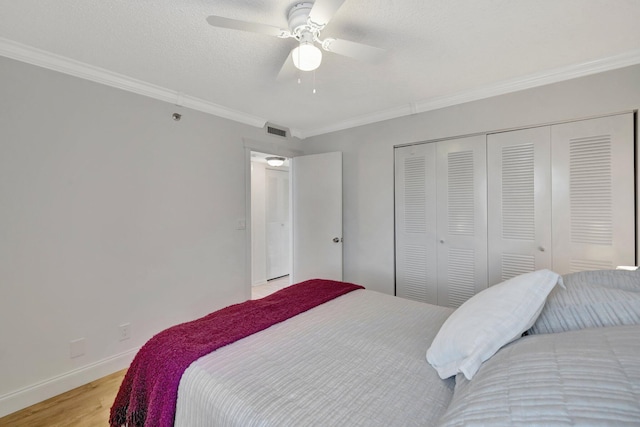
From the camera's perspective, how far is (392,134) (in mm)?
3174

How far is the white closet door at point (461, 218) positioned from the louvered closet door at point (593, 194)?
54 centimetres

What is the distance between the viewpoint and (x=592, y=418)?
0.48 m

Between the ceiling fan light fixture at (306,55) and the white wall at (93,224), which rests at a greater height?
the ceiling fan light fixture at (306,55)

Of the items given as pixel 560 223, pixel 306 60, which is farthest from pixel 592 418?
pixel 560 223

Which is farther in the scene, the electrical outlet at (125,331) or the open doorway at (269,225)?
the open doorway at (269,225)

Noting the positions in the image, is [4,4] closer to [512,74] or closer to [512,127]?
[512,74]

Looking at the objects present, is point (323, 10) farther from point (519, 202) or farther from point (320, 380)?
point (519, 202)

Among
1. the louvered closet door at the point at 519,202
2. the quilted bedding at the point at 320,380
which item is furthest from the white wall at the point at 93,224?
the louvered closet door at the point at 519,202

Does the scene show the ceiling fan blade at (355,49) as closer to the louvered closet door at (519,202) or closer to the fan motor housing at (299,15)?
the fan motor housing at (299,15)

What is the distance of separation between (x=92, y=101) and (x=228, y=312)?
77.8 inches

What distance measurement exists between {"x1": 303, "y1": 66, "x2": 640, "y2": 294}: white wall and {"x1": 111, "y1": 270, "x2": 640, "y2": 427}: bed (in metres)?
1.70

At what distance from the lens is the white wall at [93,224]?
73.6 inches

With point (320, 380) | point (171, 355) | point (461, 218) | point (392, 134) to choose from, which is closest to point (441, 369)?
point (320, 380)

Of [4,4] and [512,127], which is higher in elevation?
[4,4]
